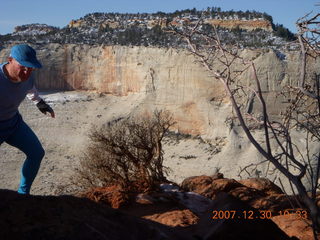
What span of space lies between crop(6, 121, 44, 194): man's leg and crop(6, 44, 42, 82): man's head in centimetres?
44

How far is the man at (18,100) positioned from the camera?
281cm

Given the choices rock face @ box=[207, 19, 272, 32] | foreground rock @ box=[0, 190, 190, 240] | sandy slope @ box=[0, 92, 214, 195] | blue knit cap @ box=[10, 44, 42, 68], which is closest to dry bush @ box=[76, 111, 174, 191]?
blue knit cap @ box=[10, 44, 42, 68]

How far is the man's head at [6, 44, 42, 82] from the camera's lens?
2.78 metres

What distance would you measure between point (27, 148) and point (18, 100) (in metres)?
0.39

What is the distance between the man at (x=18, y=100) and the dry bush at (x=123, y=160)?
1.65 metres

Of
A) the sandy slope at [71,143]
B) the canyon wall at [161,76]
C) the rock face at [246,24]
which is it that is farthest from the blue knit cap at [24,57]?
the rock face at [246,24]

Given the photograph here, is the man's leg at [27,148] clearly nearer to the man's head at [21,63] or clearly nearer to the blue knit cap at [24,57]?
the man's head at [21,63]

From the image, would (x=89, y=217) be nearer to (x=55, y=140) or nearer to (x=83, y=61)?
(x=55, y=140)

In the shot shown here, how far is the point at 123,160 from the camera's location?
488 centimetres

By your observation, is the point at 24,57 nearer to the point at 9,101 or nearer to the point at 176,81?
the point at 9,101

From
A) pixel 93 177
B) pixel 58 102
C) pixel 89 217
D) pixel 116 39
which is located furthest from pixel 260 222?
pixel 116 39

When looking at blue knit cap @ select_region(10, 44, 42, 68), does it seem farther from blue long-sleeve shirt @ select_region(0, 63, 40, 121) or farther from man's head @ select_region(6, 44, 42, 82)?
blue long-sleeve shirt @ select_region(0, 63, 40, 121)

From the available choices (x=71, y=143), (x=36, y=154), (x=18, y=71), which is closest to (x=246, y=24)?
(x=71, y=143)

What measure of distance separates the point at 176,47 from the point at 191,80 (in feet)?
7.68
